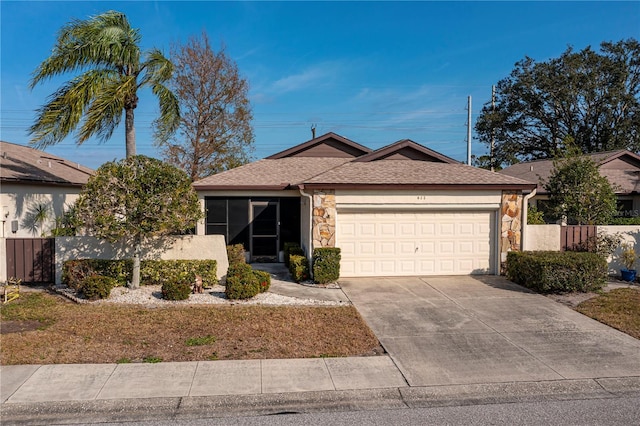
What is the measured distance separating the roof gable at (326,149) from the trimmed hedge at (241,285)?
9422mm

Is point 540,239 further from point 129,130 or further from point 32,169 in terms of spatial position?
point 32,169

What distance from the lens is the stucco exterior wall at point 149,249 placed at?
469 inches

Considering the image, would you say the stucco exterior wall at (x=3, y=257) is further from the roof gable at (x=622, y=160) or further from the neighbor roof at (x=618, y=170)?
the roof gable at (x=622, y=160)

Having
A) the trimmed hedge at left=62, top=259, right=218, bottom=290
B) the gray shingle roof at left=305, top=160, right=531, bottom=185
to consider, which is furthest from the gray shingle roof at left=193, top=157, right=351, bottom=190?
the trimmed hedge at left=62, top=259, right=218, bottom=290

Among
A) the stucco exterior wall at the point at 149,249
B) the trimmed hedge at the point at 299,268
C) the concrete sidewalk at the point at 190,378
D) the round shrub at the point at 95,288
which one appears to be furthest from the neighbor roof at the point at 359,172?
the concrete sidewalk at the point at 190,378

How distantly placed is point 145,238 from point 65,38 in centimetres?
708

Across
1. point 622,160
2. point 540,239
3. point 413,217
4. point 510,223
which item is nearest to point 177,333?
point 413,217

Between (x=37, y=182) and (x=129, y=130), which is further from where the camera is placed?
(x=37, y=182)

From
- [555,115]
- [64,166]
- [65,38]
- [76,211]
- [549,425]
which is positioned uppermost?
[555,115]

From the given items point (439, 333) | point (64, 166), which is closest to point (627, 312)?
point (439, 333)

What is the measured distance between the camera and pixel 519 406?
5.67 metres

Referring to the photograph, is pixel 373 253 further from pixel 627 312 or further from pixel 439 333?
pixel 627 312

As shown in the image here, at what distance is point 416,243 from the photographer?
44.0 feet

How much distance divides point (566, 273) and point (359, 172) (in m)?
6.30
